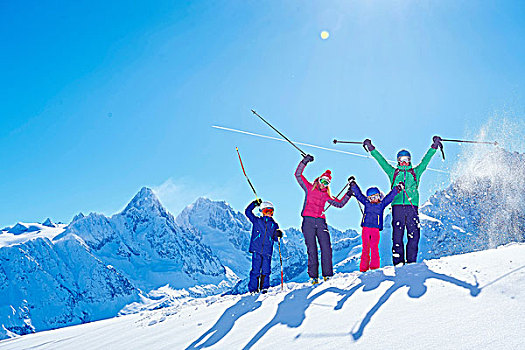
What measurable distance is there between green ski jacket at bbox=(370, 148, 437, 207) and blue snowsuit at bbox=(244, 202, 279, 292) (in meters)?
2.87

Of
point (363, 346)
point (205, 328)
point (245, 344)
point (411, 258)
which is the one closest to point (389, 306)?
point (363, 346)

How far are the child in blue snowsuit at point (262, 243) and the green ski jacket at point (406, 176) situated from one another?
2.77m

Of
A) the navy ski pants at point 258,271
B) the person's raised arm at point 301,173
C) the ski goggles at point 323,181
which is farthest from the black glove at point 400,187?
the navy ski pants at point 258,271

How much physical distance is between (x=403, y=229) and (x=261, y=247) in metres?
3.19

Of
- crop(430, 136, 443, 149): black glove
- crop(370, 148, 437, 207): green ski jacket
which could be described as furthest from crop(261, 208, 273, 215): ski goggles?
crop(430, 136, 443, 149): black glove

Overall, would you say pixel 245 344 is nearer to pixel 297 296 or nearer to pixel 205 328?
pixel 205 328

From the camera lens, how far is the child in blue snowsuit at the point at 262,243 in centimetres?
954

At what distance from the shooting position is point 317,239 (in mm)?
8695

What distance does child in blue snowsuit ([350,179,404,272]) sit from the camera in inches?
344

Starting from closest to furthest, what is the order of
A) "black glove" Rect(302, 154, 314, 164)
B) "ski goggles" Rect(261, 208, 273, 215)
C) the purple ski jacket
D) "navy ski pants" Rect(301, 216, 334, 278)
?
"navy ski pants" Rect(301, 216, 334, 278)
the purple ski jacket
"black glove" Rect(302, 154, 314, 164)
"ski goggles" Rect(261, 208, 273, 215)

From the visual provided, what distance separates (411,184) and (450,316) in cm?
553

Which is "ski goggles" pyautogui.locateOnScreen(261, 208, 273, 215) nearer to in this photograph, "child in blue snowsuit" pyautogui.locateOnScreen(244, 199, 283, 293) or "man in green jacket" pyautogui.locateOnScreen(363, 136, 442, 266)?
"child in blue snowsuit" pyautogui.locateOnScreen(244, 199, 283, 293)

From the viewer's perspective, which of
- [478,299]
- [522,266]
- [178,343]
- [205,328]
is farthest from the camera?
[205,328]

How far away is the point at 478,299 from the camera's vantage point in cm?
420
